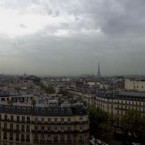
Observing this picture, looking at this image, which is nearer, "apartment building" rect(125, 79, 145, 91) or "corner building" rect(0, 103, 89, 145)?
"corner building" rect(0, 103, 89, 145)

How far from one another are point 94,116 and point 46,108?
13.8m

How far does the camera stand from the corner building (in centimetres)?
5822

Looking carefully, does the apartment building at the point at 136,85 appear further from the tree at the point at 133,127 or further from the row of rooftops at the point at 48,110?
the row of rooftops at the point at 48,110

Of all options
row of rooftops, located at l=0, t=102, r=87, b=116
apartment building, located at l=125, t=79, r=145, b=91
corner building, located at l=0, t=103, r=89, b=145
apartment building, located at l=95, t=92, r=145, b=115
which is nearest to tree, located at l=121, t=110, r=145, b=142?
corner building, located at l=0, t=103, r=89, b=145

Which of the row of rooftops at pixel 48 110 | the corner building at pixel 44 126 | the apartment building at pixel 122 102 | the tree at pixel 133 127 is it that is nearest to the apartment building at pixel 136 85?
the apartment building at pixel 122 102

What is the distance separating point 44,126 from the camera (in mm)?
59094

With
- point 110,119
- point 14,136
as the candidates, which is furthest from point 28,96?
point 14,136

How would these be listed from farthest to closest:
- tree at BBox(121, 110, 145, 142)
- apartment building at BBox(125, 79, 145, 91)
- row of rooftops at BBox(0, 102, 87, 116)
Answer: apartment building at BBox(125, 79, 145, 91)
tree at BBox(121, 110, 145, 142)
row of rooftops at BBox(0, 102, 87, 116)

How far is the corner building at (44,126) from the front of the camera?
58219mm

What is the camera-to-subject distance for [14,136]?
60.1 metres

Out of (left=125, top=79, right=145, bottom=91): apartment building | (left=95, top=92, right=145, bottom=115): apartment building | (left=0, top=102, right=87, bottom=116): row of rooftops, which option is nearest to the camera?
(left=0, top=102, right=87, bottom=116): row of rooftops

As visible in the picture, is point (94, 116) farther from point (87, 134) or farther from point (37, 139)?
point (37, 139)

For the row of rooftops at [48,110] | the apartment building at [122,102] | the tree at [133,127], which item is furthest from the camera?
the apartment building at [122,102]

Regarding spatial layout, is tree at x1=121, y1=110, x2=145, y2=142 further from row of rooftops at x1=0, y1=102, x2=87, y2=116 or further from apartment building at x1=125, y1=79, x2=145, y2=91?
apartment building at x1=125, y1=79, x2=145, y2=91
